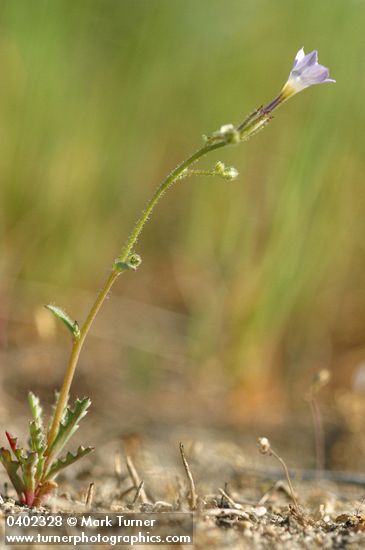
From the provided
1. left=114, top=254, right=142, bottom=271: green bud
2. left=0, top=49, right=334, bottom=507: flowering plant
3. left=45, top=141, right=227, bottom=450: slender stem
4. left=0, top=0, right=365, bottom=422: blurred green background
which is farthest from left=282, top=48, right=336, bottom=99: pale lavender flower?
left=0, top=0, right=365, bottom=422: blurred green background

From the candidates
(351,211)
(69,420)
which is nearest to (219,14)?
(351,211)

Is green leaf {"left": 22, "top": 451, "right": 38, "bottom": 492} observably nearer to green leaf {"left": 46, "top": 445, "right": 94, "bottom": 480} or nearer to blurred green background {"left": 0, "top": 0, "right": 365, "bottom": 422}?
green leaf {"left": 46, "top": 445, "right": 94, "bottom": 480}

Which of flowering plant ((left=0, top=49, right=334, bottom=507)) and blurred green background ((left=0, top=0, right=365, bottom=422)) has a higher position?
blurred green background ((left=0, top=0, right=365, bottom=422))

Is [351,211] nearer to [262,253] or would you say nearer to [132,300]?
[262,253]

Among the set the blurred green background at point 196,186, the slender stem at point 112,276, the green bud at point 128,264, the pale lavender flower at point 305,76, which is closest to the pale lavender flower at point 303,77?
the pale lavender flower at point 305,76

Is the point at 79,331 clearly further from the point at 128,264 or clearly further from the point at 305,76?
the point at 305,76

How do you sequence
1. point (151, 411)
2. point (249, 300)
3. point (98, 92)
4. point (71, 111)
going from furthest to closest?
point (98, 92)
point (71, 111)
point (249, 300)
point (151, 411)

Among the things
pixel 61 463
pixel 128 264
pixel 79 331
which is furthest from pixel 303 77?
pixel 61 463
